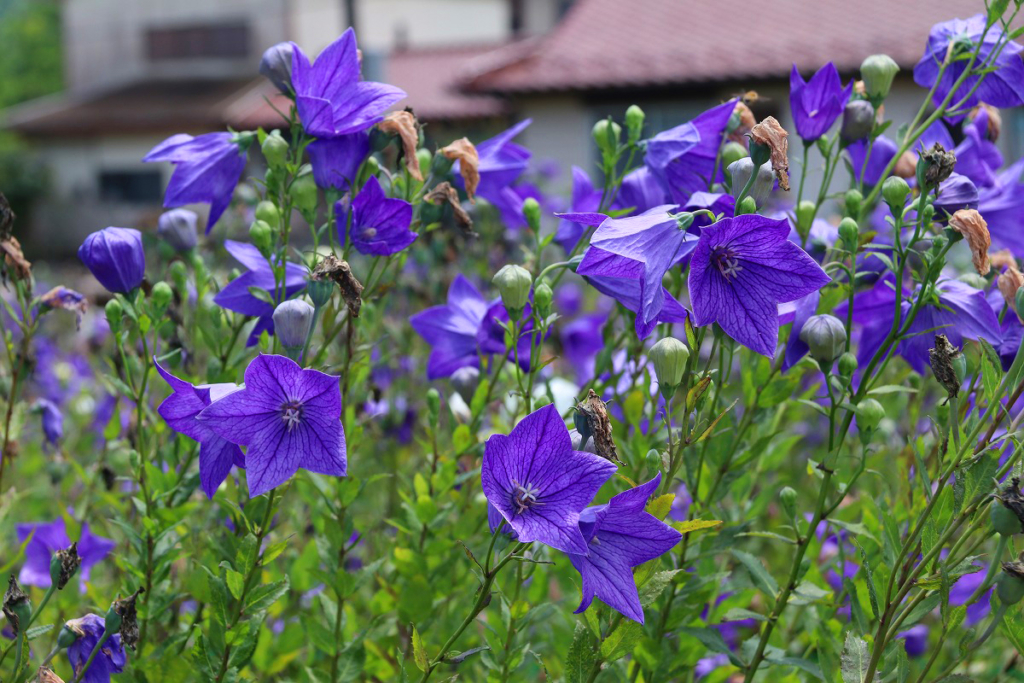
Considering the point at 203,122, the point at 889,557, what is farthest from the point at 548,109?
the point at 889,557

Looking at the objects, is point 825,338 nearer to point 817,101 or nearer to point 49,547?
point 817,101

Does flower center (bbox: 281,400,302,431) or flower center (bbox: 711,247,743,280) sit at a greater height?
flower center (bbox: 711,247,743,280)

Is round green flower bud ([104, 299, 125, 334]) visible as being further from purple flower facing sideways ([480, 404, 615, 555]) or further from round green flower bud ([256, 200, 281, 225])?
purple flower facing sideways ([480, 404, 615, 555])

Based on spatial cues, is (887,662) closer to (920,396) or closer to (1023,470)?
(1023,470)

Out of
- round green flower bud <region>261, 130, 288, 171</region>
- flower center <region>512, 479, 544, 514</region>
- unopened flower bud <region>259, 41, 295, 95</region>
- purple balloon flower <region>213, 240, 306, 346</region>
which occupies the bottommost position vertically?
flower center <region>512, 479, 544, 514</region>

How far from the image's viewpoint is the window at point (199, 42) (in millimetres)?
22844

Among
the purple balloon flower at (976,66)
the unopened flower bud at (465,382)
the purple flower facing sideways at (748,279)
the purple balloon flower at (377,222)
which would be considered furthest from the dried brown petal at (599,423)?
the purple balloon flower at (976,66)

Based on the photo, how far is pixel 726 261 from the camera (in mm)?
1226

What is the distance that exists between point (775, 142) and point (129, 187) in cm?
2338

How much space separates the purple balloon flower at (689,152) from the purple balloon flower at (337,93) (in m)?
0.44

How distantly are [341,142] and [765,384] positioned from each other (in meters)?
0.80

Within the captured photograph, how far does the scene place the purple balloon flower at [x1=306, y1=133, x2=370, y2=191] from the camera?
4.75 feet

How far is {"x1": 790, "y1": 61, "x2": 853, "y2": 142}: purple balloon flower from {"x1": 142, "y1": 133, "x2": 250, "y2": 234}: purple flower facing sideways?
918 mm

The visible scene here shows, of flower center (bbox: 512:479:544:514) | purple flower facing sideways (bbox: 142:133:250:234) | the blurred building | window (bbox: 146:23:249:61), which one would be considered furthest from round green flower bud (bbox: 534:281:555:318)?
window (bbox: 146:23:249:61)
